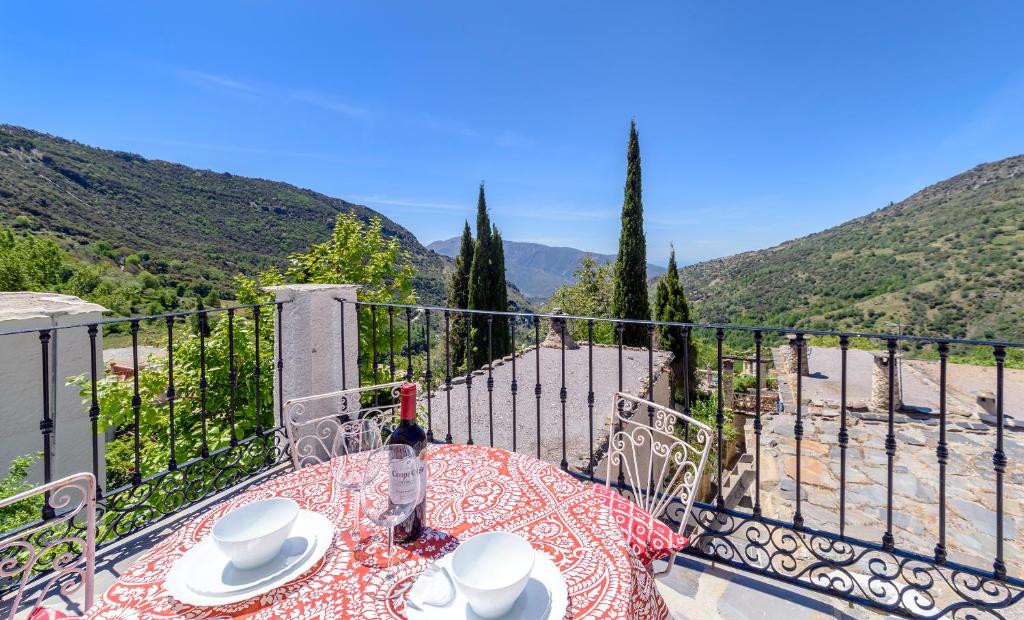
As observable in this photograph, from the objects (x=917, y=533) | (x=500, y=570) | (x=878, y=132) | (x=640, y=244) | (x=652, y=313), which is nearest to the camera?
(x=500, y=570)

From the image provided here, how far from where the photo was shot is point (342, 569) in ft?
2.87

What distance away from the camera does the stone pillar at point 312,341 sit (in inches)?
118

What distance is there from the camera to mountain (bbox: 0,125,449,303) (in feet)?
72.8

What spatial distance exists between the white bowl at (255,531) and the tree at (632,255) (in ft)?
46.9

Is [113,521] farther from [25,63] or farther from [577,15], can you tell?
[25,63]

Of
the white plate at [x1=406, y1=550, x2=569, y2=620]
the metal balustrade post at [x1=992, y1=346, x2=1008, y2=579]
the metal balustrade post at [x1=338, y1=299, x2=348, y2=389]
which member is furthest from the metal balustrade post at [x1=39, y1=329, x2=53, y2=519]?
the metal balustrade post at [x1=992, y1=346, x2=1008, y2=579]

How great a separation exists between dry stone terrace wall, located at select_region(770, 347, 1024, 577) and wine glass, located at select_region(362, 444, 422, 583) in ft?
8.94

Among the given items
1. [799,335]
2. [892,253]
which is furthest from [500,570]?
[892,253]

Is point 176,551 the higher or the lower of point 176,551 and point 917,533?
the higher

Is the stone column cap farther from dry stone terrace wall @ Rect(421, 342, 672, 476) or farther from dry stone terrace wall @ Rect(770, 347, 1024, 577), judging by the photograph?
dry stone terrace wall @ Rect(770, 347, 1024, 577)

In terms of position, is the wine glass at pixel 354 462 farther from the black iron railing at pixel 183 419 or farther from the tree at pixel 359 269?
the tree at pixel 359 269

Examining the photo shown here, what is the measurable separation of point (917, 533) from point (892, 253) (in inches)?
1398

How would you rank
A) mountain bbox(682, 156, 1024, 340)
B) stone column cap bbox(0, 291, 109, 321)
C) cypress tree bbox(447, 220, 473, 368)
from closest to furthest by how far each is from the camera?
1. stone column cap bbox(0, 291, 109, 321)
2. cypress tree bbox(447, 220, 473, 368)
3. mountain bbox(682, 156, 1024, 340)

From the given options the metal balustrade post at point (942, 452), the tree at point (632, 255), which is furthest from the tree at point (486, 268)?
the metal balustrade post at point (942, 452)
